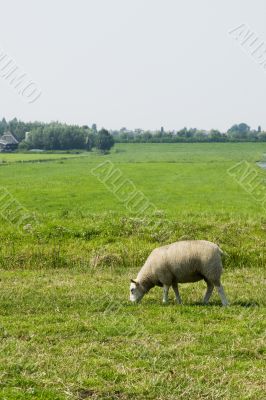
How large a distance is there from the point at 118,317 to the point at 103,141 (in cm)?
10729

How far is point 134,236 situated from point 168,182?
3696 cm

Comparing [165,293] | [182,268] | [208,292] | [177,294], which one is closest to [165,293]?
[165,293]

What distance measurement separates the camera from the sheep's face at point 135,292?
13.2m

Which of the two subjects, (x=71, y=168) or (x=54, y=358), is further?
(x=71, y=168)

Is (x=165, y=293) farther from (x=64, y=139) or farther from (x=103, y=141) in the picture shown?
(x=103, y=141)

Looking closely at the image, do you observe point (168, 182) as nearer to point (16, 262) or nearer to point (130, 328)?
point (16, 262)

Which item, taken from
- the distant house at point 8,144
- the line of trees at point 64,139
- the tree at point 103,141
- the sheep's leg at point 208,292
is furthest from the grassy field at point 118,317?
the tree at point 103,141

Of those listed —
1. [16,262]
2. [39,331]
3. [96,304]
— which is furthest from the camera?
[16,262]

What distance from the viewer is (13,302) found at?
42.5 feet

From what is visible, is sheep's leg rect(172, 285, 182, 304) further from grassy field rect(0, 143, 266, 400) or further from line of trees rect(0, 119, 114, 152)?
line of trees rect(0, 119, 114, 152)

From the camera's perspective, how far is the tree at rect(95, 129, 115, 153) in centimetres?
11731

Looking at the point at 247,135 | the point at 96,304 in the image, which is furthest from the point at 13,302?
the point at 247,135

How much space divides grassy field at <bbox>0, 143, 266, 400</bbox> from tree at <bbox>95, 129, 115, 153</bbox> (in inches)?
3671

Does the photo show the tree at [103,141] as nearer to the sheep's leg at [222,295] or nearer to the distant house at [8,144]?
the distant house at [8,144]
